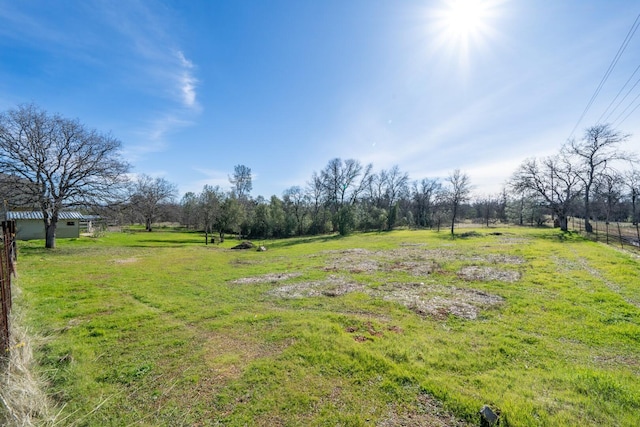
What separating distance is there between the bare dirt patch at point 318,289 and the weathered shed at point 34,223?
3537cm

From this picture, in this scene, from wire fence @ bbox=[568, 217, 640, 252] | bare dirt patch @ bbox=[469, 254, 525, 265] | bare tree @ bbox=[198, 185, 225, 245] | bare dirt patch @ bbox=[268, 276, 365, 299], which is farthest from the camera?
bare tree @ bbox=[198, 185, 225, 245]

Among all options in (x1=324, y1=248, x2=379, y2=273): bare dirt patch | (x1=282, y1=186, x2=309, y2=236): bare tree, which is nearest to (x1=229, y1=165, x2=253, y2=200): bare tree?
(x1=282, y1=186, x2=309, y2=236): bare tree

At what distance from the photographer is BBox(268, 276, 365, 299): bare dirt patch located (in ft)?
34.7

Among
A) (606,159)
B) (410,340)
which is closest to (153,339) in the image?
(410,340)

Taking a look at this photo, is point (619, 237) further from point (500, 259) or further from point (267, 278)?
point (267, 278)

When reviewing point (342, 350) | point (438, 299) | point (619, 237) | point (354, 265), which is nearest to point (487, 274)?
point (438, 299)

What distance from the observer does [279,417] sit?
3.99 metres

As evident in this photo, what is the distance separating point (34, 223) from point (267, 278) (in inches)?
1395

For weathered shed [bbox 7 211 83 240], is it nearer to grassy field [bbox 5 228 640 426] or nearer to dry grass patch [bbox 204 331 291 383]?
grassy field [bbox 5 228 640 426]

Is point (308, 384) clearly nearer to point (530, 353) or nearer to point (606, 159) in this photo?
point (530, 353)

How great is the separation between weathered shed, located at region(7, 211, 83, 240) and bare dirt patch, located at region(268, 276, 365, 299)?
1392 inches

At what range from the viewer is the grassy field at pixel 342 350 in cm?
412

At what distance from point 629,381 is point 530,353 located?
1465 millimetres

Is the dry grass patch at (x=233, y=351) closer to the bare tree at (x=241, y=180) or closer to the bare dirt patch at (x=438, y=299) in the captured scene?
the bare dirt patch at (x=438, y=299)
